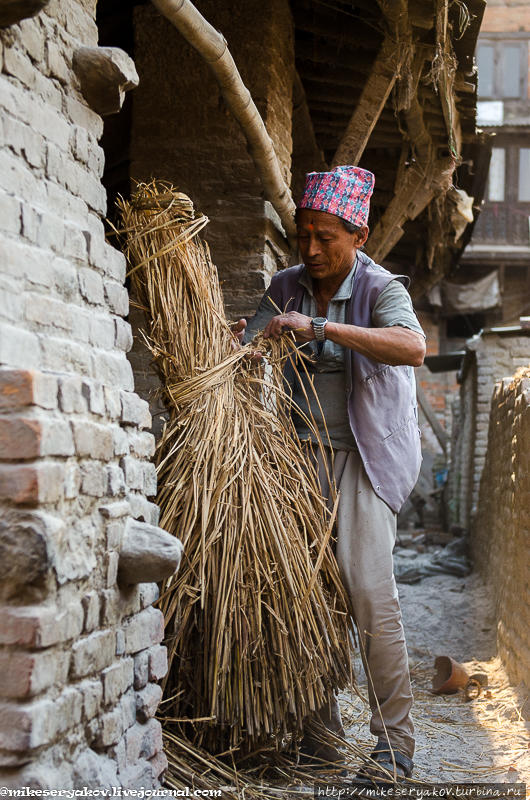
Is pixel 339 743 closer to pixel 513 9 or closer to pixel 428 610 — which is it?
pixel 428 610

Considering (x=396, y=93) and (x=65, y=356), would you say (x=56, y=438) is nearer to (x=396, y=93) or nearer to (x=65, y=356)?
(x=65, y=356)

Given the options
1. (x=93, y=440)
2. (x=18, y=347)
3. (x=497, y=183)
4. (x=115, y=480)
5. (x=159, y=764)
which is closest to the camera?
(x=18, y=347)

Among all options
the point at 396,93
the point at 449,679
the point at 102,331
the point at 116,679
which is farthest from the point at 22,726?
the point at 396,93

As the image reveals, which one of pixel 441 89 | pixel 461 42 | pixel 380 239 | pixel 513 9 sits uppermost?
pixel 513 9

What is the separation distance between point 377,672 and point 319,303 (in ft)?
3.98

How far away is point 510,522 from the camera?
4930 millimetres

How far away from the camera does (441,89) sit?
177 inches

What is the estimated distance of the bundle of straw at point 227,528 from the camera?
7.61 ft

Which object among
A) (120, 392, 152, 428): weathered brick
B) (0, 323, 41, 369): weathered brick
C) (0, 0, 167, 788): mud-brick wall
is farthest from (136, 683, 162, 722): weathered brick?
(0, 323, 41, 369): weathered brick

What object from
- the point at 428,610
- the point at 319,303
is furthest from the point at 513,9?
the point at 319,303

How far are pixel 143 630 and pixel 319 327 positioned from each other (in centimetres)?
105

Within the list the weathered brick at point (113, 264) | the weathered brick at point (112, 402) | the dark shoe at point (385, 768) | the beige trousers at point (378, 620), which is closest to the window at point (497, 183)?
the beige trousers at point (378, 620)

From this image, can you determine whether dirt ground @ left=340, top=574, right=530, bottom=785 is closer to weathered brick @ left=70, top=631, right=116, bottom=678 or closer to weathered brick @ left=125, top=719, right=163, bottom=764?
weathered brick @ left=125, top=719, right=163, bottom=764

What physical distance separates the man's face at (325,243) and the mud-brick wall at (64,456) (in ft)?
2.77
